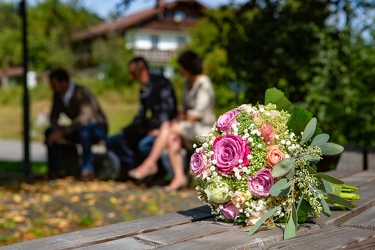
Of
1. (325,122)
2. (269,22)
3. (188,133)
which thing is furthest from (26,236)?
(269,22)

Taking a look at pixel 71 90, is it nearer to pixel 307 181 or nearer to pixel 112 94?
pixel 307 181

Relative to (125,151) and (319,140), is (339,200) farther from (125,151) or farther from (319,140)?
(125,151)

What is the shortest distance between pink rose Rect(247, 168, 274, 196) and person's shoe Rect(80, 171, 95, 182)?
5.70 meters

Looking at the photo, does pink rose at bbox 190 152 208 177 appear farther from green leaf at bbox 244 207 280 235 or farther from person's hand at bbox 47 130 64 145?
person's hand at bbox 47 130 64 145

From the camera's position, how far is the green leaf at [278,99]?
2.42m

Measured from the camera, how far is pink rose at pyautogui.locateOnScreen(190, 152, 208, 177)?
91.8 inches

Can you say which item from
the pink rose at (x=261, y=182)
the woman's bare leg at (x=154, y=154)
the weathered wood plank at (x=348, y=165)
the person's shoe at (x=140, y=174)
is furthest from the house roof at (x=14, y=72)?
the pink rose at (x=261, y=182)

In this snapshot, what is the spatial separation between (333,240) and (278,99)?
0.68m

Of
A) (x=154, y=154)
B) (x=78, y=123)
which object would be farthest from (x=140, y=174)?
(x=78, y=123)

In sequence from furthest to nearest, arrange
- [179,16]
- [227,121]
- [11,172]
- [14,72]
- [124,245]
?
[14,72] → [179,16] → [11,172] → [227,121] → [124,245]

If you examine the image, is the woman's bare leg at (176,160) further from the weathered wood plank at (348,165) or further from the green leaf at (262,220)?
the green leaf at (262,220)

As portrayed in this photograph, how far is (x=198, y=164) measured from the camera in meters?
2.36

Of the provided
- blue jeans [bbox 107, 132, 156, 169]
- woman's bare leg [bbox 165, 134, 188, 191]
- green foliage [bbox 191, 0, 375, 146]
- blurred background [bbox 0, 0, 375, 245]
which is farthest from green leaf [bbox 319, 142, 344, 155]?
blue jeans [bbox 107, 132, 156, 169]

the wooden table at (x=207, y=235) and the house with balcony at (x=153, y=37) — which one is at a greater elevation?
the house with balcony at (x=153, y=37)
